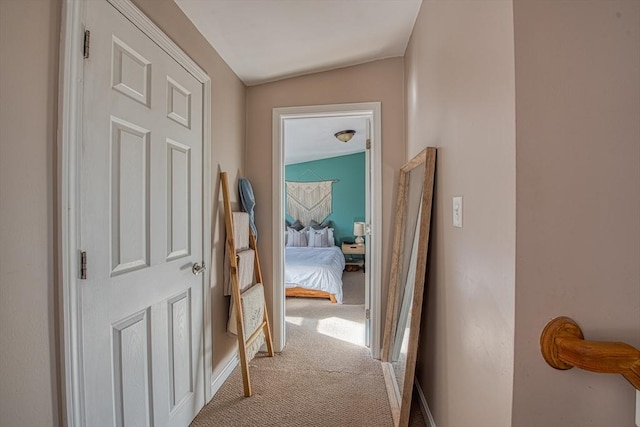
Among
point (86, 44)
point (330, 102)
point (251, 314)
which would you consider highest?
point (330, 102)

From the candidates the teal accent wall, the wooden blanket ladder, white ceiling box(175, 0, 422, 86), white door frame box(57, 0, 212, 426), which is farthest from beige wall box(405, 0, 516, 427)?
the teal accent wall

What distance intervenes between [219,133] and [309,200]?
14.4 feet

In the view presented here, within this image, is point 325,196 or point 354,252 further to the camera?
point 325,196

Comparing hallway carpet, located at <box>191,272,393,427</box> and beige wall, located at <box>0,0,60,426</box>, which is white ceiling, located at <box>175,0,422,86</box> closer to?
beige wall, located at <box>0,0,60,426</box>

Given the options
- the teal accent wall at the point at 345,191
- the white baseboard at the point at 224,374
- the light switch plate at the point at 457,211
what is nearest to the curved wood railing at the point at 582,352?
the light switch plate at the point at 457,211

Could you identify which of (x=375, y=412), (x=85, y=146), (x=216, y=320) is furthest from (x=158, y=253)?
(x=375, y=412)

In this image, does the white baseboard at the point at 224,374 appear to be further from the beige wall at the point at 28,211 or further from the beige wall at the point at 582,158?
the beige wall at the point at 582,158

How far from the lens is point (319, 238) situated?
5.81 meters

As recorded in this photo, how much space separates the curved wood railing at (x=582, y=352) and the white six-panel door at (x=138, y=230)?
1466mm

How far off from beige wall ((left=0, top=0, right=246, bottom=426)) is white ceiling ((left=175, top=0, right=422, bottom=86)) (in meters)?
0.97

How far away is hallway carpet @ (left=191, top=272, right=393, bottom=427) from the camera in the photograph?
5.72 feet

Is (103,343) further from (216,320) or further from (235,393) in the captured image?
(235,393)

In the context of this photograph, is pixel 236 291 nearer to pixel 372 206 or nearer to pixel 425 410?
pixel 372 206

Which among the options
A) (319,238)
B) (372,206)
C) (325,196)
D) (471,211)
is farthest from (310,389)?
(325,196)
